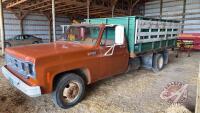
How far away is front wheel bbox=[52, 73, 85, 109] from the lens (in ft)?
12.1

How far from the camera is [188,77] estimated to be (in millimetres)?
6477

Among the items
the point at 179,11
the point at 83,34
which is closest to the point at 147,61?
the point at 83,34

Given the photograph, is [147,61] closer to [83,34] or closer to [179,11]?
[83,34]

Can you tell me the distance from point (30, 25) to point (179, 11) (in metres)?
15.7

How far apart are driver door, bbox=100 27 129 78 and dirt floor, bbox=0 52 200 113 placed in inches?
23.9

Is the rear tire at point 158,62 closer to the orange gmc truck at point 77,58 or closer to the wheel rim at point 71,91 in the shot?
the orange gmc truck at point 77,58

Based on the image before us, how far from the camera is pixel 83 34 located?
4.71 meters

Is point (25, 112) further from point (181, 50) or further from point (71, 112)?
point (181, 50)

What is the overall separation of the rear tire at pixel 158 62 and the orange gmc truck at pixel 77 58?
0.62 metres

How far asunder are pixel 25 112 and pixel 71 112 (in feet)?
3.16

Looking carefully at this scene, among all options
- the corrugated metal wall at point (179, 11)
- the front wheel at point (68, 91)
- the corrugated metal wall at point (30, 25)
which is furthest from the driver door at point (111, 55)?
the corrugated metal wall at point (30, 25)

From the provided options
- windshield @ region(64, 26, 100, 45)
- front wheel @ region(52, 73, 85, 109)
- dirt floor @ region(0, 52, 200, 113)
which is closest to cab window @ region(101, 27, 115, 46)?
windshield @ region(64, 26, 100, 45)

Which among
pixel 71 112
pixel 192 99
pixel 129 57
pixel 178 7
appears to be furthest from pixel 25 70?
pixel 178 7

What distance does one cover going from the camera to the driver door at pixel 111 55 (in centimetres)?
448
